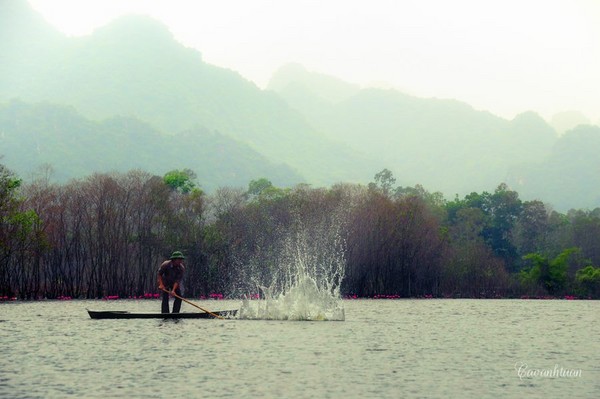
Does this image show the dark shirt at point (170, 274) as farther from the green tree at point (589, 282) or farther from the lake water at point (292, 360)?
the green tree at point (589, 282)

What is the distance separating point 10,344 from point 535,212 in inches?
3700

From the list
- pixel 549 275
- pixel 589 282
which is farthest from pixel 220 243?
pixel 589 282

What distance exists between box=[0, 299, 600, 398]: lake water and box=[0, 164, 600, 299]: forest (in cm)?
2447

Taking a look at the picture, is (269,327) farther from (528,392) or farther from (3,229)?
(3,229)

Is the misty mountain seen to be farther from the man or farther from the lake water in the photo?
the lake water

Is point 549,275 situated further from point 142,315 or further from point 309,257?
point 142,315

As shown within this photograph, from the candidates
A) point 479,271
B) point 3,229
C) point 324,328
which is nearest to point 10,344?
point 324,328

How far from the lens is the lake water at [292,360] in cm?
1562

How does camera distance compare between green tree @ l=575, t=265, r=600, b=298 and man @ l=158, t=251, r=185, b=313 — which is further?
green tree @ l=575, t=265, r=600, b=298

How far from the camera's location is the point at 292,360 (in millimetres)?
19844

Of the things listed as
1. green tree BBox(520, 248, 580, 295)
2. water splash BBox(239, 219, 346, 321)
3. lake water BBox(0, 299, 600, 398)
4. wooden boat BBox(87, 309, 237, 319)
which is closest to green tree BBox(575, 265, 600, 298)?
green tree BBox(520, 248, 580, 295)

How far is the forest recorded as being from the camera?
56969mm

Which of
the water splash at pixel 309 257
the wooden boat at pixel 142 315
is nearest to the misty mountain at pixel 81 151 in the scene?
the water splash at pixel 309 257

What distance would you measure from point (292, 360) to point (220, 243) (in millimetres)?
43965
